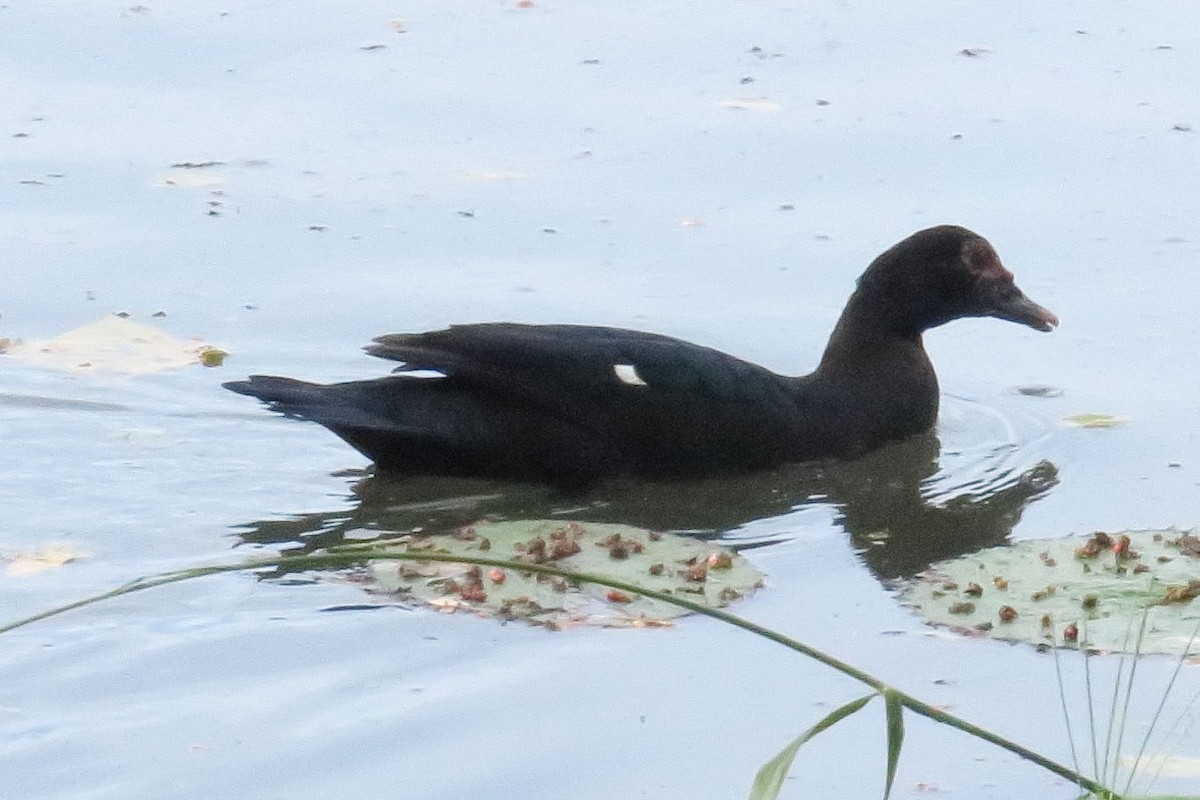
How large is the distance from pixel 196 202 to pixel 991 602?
442 centimetres

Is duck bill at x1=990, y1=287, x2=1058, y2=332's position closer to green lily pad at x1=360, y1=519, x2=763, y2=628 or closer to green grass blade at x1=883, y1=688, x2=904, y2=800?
green lily pad at x1=360, y1=519, x2=763, y2=628

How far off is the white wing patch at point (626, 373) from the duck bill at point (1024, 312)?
4.61 ft

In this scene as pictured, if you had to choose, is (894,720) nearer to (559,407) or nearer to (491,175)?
(559,407)

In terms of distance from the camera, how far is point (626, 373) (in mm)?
6551

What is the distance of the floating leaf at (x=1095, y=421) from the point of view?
7.03 meters

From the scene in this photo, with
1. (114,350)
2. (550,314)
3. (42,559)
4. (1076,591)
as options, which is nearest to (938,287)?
(550,314)

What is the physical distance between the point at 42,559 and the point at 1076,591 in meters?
2.60

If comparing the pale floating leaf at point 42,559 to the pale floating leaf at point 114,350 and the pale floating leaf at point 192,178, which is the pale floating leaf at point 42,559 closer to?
the pale floating leaf at point 114,350

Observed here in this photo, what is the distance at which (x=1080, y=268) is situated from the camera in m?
8.23

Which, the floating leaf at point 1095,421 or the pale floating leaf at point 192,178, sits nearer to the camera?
the floating leaf at point 1095,421

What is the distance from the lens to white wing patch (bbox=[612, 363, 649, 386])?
6.54 m

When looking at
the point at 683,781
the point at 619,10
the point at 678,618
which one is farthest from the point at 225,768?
the point at 619,10

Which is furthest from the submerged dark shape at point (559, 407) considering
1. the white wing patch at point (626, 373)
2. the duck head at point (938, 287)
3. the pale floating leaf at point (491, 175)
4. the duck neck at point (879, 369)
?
the pale floating leaf at point (491, 175)

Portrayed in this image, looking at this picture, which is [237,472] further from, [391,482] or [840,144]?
Result: [840,144]
